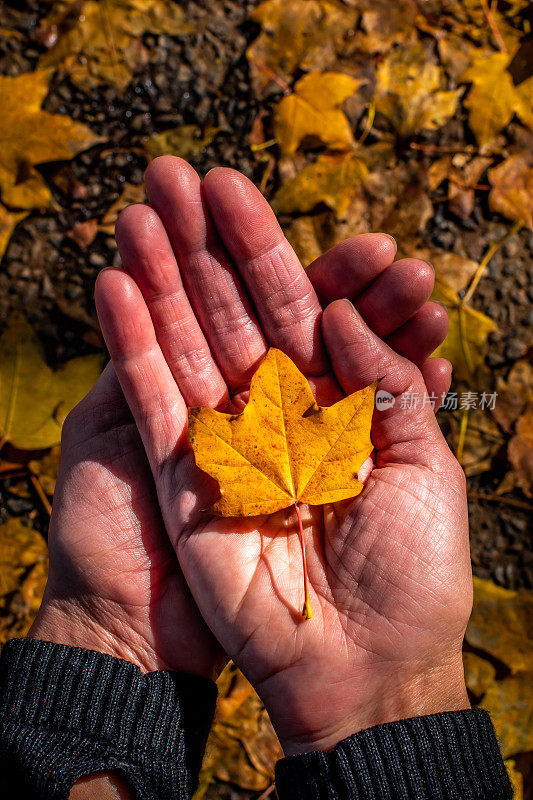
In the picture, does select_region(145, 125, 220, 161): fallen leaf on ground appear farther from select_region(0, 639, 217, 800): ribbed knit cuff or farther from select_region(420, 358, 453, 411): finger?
select_region(0, 639, 217, 800): ribbed knit cuff

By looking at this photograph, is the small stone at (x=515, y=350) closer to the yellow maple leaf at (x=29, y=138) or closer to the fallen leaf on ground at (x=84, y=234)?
the fallen leaf on ground at (x=84, y=234)

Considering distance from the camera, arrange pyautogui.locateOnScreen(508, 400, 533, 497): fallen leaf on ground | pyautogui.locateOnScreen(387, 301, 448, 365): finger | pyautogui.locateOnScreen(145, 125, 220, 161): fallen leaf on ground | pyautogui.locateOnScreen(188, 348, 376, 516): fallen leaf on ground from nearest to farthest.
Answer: pyautogui.locateOnScreen(188, 348, 376, 516): fallen leaf on ground < pyautogui.locateOnScreen(387, 301, 448, 365): finger < pyautogui.locateOnScreen(508, 400, 533, 497): fallen leaf on ground < pyautogui.locateOnScreen(145, 125, 220, 161): fallen leaf on ground

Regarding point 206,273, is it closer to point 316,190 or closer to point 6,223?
point 316,190

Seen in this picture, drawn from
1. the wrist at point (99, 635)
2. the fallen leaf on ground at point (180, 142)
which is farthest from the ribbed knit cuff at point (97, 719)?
the fallen leaf on ground at point (180, 142)

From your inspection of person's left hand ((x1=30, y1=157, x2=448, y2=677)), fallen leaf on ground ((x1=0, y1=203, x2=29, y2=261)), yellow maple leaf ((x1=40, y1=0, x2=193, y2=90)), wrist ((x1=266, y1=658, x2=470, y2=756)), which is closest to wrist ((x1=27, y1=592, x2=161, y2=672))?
person's left hand ((x1=30, y1=157, x2=448, y2=677))

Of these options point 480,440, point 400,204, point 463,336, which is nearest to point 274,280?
point 463,336

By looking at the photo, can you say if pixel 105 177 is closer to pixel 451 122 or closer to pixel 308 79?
pixel 308 79
